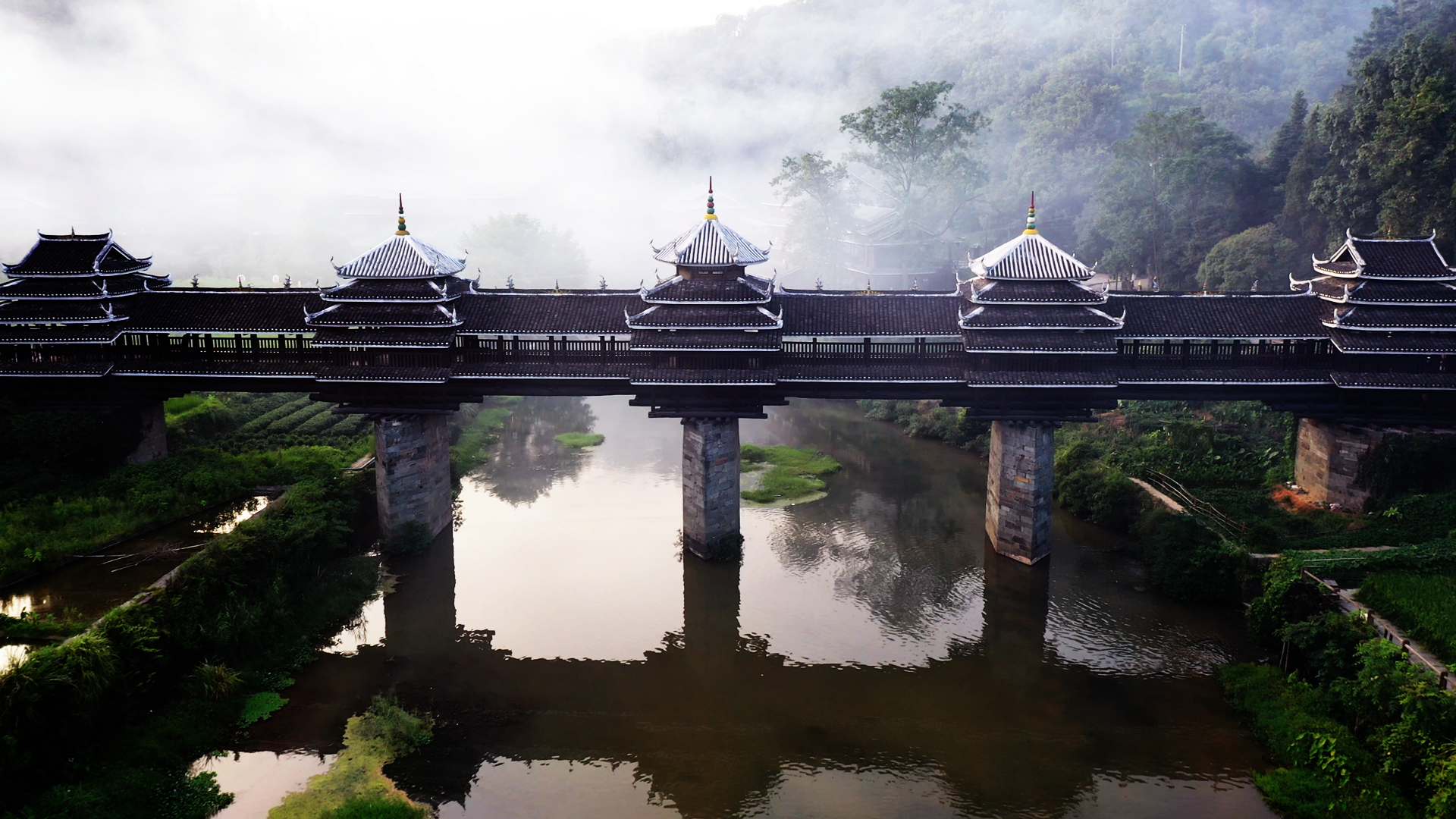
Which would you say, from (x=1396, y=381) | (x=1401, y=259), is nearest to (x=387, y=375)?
(x=1396, y=381)

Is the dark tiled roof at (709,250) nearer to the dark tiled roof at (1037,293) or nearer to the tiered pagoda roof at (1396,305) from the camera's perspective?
the dark tiled roof at (1037,293)

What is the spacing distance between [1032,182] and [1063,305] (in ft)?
164

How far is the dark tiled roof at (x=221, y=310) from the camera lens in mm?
28844

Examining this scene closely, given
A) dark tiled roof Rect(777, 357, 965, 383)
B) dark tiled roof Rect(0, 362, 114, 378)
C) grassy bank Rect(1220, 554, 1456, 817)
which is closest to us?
grassy bank Rect(1220, 554, 1456, 817)

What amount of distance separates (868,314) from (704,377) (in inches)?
211

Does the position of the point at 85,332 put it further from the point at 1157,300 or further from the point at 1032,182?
the point at 1032,182

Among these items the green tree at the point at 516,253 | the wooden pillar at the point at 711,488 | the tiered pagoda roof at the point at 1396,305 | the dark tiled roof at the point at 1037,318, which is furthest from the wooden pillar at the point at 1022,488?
the green tree at the point at 516,253

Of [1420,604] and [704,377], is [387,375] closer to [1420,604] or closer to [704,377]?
[704,377]

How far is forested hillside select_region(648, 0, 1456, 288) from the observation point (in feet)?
133

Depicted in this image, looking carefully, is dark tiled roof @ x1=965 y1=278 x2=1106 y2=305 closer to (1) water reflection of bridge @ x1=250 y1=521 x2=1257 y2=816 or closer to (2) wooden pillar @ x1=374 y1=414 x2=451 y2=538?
Result: (1) water reflection of bridge @ x1=250 y1=521 x2=1257 y2=816

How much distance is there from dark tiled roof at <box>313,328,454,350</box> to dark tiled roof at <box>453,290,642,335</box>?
81 cm

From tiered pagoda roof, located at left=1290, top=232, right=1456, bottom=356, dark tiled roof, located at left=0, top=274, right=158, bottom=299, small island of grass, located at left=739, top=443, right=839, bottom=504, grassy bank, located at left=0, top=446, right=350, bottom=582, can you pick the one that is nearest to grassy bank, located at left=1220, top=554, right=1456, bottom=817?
tiered pagoda roof, located at left=1290, top=232, right=1456, bottom=356

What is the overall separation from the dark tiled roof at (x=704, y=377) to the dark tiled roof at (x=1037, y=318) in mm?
5607

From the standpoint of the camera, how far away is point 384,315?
2758 centimetres
